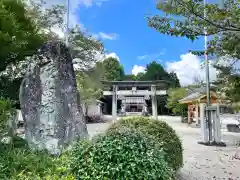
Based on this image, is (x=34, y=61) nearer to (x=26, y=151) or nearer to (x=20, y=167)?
(x=26, y=151)

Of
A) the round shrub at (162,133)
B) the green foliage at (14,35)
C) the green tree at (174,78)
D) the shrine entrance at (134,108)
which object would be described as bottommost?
the round shrub at (162,133)

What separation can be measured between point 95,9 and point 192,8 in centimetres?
745

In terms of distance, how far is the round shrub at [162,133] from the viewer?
4.59 meters

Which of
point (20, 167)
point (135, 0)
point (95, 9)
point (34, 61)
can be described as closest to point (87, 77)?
point (95, 9)

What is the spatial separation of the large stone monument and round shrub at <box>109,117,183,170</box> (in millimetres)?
744

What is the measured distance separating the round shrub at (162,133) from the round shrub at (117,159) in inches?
43.2

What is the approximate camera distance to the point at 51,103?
4742 mm

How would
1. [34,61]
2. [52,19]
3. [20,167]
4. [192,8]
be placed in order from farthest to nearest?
[52,19]
[34,61]
[20,167]
[192,8]

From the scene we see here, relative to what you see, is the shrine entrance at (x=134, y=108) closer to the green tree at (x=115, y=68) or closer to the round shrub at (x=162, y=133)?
the green tree at (x=115, y=68)

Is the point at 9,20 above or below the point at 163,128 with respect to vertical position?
above

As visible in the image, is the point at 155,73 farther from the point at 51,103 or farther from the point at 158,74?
the point at 51,103

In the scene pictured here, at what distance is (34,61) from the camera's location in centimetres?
514

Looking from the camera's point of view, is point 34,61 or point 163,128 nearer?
point 163,128

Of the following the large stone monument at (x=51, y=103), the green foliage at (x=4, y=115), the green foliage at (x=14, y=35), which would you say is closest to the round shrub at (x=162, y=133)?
the large stone monument at (x=51, y=103)
